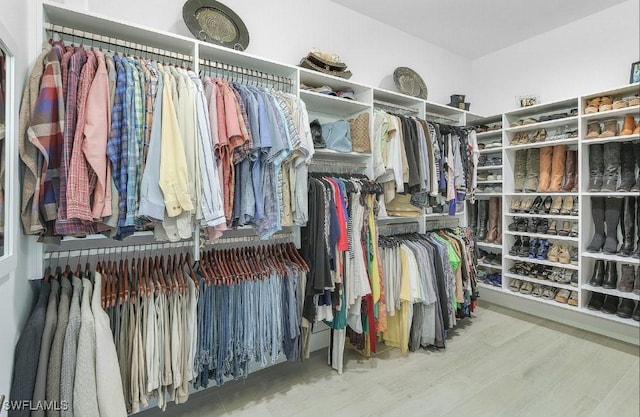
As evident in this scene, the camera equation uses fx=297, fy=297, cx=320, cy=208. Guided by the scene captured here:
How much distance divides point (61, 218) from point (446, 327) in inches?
96.5

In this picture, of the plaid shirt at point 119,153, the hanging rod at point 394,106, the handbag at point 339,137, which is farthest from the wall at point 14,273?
the hanging rod at point 394,106

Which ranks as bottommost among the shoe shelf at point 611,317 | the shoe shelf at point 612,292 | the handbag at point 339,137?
the shoe shelf at point 611,317

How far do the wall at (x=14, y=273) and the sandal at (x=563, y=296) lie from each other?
12.0ft

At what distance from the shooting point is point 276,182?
157 centimetres

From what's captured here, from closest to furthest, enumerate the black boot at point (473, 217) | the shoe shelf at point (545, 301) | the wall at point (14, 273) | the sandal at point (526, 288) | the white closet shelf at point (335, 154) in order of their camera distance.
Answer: the wall at point (14, 273)
the white closet shelf at point (335, 154)
the shoe shelf at point (545, 301)
the sandal at point (526, 288)
the black boot at point (473, 217)

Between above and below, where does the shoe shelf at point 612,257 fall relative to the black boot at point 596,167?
below

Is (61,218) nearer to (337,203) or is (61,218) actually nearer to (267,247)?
(267,247)

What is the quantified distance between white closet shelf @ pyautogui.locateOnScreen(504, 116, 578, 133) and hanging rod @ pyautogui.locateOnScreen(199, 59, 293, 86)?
2418mm

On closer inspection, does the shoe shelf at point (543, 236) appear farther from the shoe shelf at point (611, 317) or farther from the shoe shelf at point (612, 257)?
the shoe shelf at point (611, 317)

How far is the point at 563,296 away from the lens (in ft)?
8.91

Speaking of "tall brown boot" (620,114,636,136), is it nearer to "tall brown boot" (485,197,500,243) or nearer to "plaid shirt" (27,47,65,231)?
"tall brown boot" (485,197,500,243)

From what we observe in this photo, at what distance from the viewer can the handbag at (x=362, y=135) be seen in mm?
2178

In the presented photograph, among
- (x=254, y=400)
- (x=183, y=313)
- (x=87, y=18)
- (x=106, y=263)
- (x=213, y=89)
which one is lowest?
(x=254, y=400)

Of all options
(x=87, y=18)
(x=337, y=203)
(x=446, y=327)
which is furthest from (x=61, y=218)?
(x=446, y=327)
